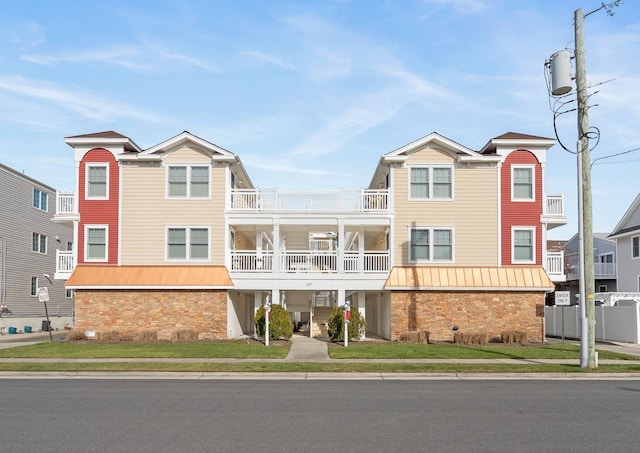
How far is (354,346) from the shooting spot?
25.8 m

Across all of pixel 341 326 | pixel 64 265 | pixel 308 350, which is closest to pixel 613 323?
pixel 341 326

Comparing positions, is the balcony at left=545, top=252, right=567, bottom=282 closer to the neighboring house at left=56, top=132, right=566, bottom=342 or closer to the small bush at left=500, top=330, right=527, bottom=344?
the neighboring house at left=56, top=132, right=566, bottom=342

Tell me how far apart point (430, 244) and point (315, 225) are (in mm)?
5388

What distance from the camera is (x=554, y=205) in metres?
30.4

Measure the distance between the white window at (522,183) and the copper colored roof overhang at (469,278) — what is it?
10.8 ft

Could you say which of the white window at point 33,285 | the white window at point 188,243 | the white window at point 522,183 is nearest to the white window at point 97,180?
the white window at point 188,243

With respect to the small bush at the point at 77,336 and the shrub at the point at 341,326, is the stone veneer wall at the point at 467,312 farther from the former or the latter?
the small bush at the point at 77,336

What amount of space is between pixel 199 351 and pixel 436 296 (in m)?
11.5

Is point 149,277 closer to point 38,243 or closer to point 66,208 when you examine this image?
point 66,208

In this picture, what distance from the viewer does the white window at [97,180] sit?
30.2m
